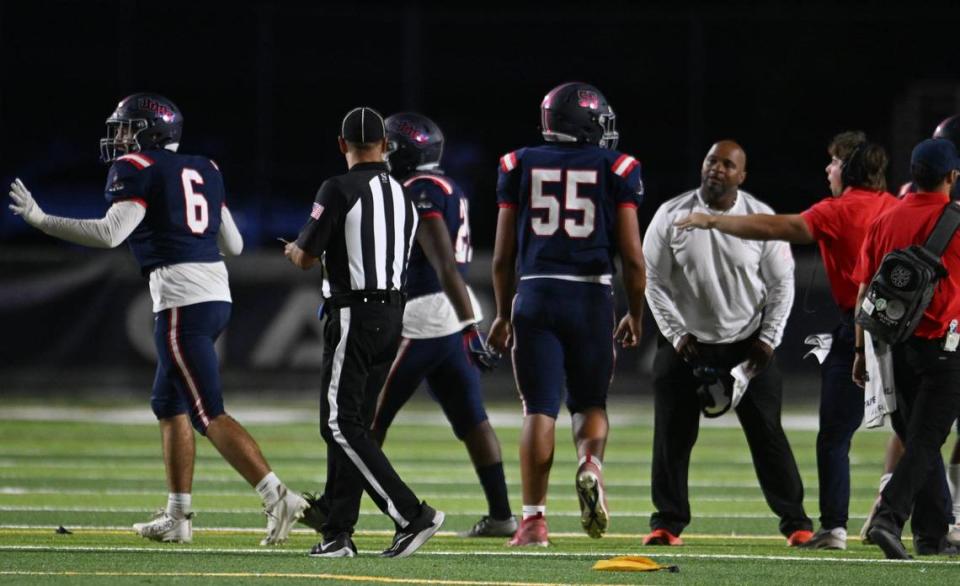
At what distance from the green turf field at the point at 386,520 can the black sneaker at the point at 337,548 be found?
78mm

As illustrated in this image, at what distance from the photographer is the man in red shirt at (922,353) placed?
7117mm

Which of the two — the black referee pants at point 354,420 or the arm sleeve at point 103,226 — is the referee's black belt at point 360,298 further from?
the arm sleeve at point 103,226

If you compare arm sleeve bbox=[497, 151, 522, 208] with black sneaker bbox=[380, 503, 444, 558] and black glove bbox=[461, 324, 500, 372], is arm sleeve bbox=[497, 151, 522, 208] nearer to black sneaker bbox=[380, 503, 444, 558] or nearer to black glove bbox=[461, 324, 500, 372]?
Answer: black glove bbox=[461, 324, 500, 372]

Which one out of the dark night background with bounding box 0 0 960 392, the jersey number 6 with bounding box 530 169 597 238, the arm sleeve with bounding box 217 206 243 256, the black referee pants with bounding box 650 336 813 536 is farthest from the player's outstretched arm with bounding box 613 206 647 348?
the dark night background with bounding box 0 0 960 392

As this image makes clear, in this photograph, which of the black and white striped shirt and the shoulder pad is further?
the shoulder pad

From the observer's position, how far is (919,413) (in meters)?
7.21

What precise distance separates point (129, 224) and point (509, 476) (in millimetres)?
4828

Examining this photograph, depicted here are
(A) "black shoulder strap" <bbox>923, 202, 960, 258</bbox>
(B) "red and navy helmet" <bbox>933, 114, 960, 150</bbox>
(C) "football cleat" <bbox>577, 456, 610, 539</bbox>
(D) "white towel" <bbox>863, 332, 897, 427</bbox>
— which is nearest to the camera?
(A) "black shoulder strap" <bbox>923, 202, 960, 258</bbox>

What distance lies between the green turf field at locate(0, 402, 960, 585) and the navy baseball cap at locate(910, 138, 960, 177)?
1.62 meters

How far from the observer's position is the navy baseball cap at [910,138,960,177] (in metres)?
7.29

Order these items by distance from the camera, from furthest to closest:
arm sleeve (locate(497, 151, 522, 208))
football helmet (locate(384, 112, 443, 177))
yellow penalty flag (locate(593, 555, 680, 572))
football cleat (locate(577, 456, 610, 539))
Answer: football helmet (locate(384, 112, 443, 177)), arm sleeve (locate(497, 151, 522, 208)), football cleat (locate(577, 456, 610, 539)), yellow penalty flag (locate(593, 555, 680, 572))

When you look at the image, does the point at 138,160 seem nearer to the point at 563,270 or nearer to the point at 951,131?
the point at 563,270

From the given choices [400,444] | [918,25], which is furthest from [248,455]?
[918,25]

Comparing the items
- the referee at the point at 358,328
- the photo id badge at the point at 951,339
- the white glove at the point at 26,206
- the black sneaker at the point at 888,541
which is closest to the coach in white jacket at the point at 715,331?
the black sneaker at the point at 888,541
